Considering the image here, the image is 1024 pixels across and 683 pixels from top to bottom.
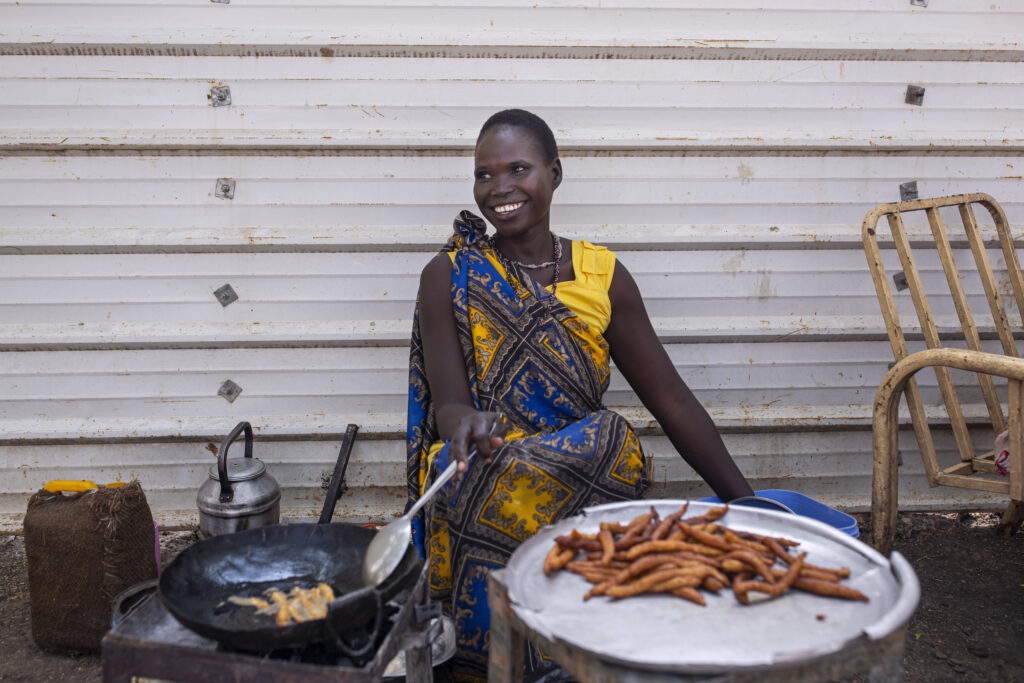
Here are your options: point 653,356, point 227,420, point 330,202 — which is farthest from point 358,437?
point 653,356

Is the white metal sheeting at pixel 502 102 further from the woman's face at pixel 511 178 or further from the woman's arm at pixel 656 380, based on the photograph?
the woman's arm at pixel 656 380

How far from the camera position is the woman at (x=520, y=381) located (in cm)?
235

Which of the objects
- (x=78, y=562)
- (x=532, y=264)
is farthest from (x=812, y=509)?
(x=78, y=562)

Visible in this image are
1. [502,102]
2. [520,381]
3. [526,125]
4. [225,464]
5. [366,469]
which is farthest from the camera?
[366,469]

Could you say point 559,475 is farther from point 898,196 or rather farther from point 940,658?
point 898,196

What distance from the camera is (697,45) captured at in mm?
3275

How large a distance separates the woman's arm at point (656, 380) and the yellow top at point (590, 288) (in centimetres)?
4

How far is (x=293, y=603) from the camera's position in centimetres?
177

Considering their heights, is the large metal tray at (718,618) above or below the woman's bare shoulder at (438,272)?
below

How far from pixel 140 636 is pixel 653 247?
8.05 ft

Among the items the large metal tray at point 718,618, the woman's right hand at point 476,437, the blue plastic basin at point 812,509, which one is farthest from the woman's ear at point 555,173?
the large metal tray at point 718,618

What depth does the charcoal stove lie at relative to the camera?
1.56 meters

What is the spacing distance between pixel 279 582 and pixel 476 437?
2.01 feet

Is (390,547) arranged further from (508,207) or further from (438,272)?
(508,207)
